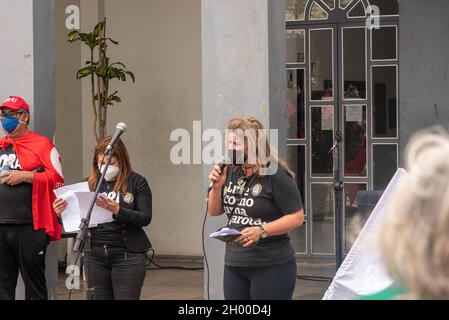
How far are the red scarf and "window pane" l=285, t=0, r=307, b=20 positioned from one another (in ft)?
15.8

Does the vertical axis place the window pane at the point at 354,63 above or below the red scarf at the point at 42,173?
above

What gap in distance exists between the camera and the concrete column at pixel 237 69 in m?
7.39

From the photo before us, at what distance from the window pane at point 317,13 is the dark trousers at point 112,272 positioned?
18.7 ft

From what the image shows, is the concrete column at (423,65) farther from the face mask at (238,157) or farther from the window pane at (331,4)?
the window pane at (331,4)

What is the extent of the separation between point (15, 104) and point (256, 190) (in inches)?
103

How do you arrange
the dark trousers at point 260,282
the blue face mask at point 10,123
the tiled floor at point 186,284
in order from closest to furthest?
the dark trousers at point 260,282
the blue face mask at point 10,123
the tiled floor at point 186,284

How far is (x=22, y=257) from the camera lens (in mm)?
7355

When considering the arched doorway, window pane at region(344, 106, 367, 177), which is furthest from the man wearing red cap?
window pane at region(344, 106, 367, 177)

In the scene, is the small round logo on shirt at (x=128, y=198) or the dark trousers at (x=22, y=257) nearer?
the small round logo on shirt at (x=128, y=198)

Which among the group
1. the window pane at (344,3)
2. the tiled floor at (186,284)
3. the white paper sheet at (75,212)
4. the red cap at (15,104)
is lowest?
the tiled floor at (186,284)

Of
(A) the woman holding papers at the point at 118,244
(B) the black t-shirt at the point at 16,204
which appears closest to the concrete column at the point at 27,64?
(B) the black t-shirt at the point at 16,204

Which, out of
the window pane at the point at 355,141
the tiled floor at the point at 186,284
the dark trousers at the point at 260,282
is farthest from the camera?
the window pane at the point at 355,141

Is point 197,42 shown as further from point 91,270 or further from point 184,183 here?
point 91,270

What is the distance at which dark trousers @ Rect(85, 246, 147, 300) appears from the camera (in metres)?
6.52
